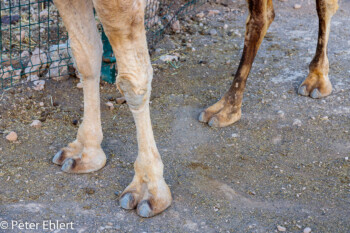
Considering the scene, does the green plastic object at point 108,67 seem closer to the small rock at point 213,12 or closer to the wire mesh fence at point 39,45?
the wire mesh fence at point 39,45

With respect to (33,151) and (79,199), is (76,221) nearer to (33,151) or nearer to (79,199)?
(79,199)

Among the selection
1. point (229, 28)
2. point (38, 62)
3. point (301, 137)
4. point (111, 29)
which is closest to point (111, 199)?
point (111, 29)

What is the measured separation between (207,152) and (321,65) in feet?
5.03

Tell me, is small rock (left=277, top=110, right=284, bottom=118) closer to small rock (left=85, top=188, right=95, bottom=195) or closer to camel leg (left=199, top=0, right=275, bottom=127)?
camel leg (left=199, top=0, right=275, bottom=127)

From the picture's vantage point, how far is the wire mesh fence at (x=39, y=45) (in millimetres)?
4590

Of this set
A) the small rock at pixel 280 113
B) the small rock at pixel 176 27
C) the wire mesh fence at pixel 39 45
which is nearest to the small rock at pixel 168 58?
the wire mesh fence at pixel 39 45

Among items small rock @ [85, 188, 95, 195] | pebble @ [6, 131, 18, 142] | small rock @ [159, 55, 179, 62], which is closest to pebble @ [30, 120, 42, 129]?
pebble @ [6, 131, 18, 142]

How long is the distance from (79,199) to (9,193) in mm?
451

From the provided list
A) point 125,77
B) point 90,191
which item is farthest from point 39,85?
point 125,77

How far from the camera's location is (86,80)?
3291 mm

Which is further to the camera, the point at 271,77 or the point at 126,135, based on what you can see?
the point at 271,77

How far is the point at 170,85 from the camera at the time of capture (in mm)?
4691

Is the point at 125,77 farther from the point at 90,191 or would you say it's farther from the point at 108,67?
the point at 108,67

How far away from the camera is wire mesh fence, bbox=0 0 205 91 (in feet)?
15.1
